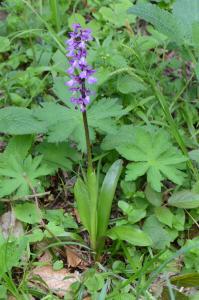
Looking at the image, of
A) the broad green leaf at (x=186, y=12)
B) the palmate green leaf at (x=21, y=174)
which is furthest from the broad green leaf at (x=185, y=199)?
the broad green leaf at (x=186, y=12)

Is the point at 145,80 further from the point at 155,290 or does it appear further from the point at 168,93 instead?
the point at 155,290

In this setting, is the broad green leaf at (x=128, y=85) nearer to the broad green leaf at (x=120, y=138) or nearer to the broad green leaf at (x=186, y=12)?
the broad green leaf at (x=120, y=138)

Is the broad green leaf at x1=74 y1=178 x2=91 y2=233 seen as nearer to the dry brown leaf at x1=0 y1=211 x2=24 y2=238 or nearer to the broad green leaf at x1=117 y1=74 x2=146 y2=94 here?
the dry brown leaf at x1=0 y1=211 x2=24 y2=238

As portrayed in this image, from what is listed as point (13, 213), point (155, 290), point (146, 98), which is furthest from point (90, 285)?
point (146, 98)

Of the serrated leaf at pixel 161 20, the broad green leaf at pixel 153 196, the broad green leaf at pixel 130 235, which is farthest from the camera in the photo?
the serrated leaf at pixel 161 20

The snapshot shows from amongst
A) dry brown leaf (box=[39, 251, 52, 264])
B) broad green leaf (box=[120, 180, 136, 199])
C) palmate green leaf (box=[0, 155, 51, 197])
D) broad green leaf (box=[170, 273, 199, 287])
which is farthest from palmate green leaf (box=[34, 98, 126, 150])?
broad green leaf (box=[170, 273, 199, 287])

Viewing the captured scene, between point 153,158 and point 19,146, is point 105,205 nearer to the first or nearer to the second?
point 153,158

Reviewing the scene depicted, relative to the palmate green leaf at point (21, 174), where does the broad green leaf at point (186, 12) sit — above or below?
above
